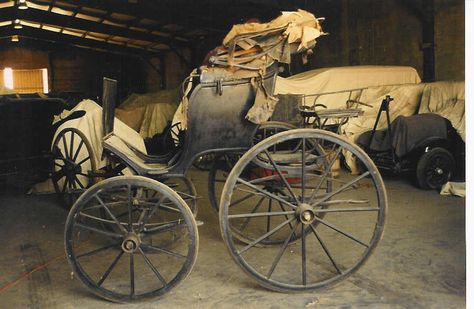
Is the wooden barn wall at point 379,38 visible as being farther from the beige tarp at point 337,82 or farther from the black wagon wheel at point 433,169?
the black wagon wheel at point 433,169

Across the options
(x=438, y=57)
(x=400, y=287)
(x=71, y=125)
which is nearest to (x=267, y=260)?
(x=400, y=287)

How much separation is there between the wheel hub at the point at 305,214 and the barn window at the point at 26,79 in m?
21.1

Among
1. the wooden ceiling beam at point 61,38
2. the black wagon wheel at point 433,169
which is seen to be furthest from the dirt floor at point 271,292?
the wooden ceiling beam at point 61,38

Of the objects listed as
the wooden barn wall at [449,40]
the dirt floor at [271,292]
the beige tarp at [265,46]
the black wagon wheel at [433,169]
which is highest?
the wooden barn wall at [449,40]

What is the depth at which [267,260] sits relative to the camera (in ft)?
13.6

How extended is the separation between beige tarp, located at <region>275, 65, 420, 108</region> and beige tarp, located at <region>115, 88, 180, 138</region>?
4.64 metres

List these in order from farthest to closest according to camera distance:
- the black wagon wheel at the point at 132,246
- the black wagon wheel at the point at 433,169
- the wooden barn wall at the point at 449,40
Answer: the wooden barn wall at the point at 449,40, the black wagon wheel at the point at 433,169, the black wagon wheel at the point at 132,246

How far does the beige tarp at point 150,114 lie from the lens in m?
12.8

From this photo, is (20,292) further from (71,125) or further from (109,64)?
(109,64)

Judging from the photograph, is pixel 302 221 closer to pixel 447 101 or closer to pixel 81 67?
pixel 447 101

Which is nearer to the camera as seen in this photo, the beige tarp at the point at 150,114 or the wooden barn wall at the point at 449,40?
the wooden barn wall at the point at 449,40

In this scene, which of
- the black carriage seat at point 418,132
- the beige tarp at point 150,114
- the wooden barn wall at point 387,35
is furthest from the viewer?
the beige tarp at point 150,114

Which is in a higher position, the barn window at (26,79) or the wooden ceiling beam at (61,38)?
the wooden ceiling beam at (61,38)

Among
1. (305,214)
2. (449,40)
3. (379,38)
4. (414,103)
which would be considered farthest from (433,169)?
(379,38)
